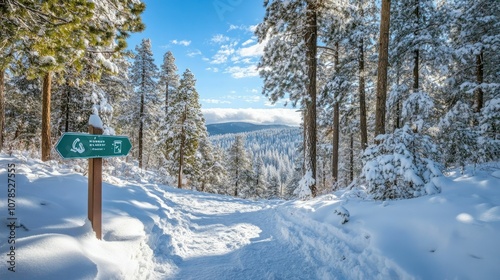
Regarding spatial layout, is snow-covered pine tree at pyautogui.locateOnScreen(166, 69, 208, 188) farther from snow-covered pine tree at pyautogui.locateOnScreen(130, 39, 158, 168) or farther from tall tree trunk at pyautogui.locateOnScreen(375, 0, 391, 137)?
tall tree trunk at pyautogui.locateOnScreen(375, 0, 391, 137)

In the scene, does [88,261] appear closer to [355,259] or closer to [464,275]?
[355,259]

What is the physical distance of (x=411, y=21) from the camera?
12.0 metres

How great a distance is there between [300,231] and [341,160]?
26.3 metres

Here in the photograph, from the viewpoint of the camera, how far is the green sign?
3.33 meters

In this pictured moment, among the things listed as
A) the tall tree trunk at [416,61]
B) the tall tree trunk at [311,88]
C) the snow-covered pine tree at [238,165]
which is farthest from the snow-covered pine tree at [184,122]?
the tall tree trunk at [416,61]

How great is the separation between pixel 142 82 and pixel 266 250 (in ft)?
75.7

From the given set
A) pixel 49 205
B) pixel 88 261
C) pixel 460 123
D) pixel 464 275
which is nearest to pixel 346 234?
pixel 464 275

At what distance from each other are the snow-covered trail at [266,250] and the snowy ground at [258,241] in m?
0.02

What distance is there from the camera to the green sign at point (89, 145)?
3.33 meters

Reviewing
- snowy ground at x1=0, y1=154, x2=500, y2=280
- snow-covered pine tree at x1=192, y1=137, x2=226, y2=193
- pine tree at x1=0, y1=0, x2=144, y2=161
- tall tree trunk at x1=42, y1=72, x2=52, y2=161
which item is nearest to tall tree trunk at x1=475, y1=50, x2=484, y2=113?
snowy ground at x1=0, y1=154, x2=500, y2=280

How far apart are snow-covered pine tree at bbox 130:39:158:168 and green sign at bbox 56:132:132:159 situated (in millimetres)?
21098

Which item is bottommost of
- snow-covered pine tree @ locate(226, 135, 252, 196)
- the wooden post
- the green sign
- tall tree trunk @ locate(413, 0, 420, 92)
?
snow-covered pine tree @ locate(226, 135, 252, 196)

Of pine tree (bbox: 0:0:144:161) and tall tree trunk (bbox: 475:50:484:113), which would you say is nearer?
pine tree (bbox: 0:0:144:161)

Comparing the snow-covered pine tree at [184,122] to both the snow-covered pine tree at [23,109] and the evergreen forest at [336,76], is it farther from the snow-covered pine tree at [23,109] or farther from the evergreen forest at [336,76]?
the snow-covered pine tree at [23,109]
